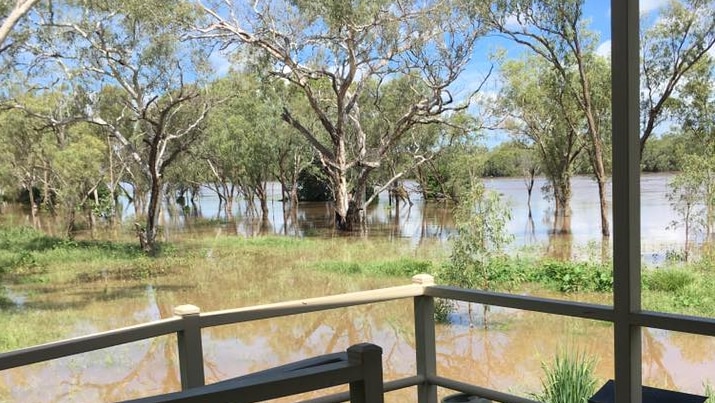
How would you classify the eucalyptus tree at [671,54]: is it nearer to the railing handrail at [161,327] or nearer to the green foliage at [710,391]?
the green foliage at [710,391]

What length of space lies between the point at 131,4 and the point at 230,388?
8.38 m

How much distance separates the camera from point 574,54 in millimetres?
8328

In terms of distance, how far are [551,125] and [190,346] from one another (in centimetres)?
753

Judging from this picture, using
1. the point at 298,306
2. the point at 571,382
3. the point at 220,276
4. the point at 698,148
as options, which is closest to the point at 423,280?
the point at 298,306

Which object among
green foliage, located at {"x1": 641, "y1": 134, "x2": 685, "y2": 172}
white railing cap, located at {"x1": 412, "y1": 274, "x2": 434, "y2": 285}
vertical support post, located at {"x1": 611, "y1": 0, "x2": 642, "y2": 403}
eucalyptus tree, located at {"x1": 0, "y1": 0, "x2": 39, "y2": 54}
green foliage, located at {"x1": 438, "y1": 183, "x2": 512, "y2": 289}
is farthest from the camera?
green foliage, located at {"x1": 438, "y1": 183, "x2": 512, "y2": 289}

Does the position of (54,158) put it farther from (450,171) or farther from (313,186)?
(450,171)

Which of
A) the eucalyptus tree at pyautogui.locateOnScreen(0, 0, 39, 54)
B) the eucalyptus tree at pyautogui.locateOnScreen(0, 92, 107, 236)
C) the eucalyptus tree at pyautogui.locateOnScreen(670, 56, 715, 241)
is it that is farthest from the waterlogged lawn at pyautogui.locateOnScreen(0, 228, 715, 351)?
the eucalyptus tree at pyautogui.locateOnScreen(0, 0, 39, 54)

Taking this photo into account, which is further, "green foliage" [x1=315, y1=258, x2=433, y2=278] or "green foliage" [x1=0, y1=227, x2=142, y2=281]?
"green foliage" [x1=315, y1=258, x2=433, y2=278]

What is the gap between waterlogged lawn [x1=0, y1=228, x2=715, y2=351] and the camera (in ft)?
24.3

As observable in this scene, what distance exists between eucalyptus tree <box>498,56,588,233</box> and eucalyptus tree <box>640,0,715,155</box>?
116 centimetres

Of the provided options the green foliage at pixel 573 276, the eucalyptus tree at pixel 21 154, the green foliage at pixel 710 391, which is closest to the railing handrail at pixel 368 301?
the green foliage at pixel 710 391

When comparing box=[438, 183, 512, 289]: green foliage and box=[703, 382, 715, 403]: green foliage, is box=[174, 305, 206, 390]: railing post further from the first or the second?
box=[438, 183, 512, 289]: green foliage

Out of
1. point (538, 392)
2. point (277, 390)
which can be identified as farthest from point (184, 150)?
point (277, 390)

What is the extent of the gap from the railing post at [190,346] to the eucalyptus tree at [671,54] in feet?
22.0
